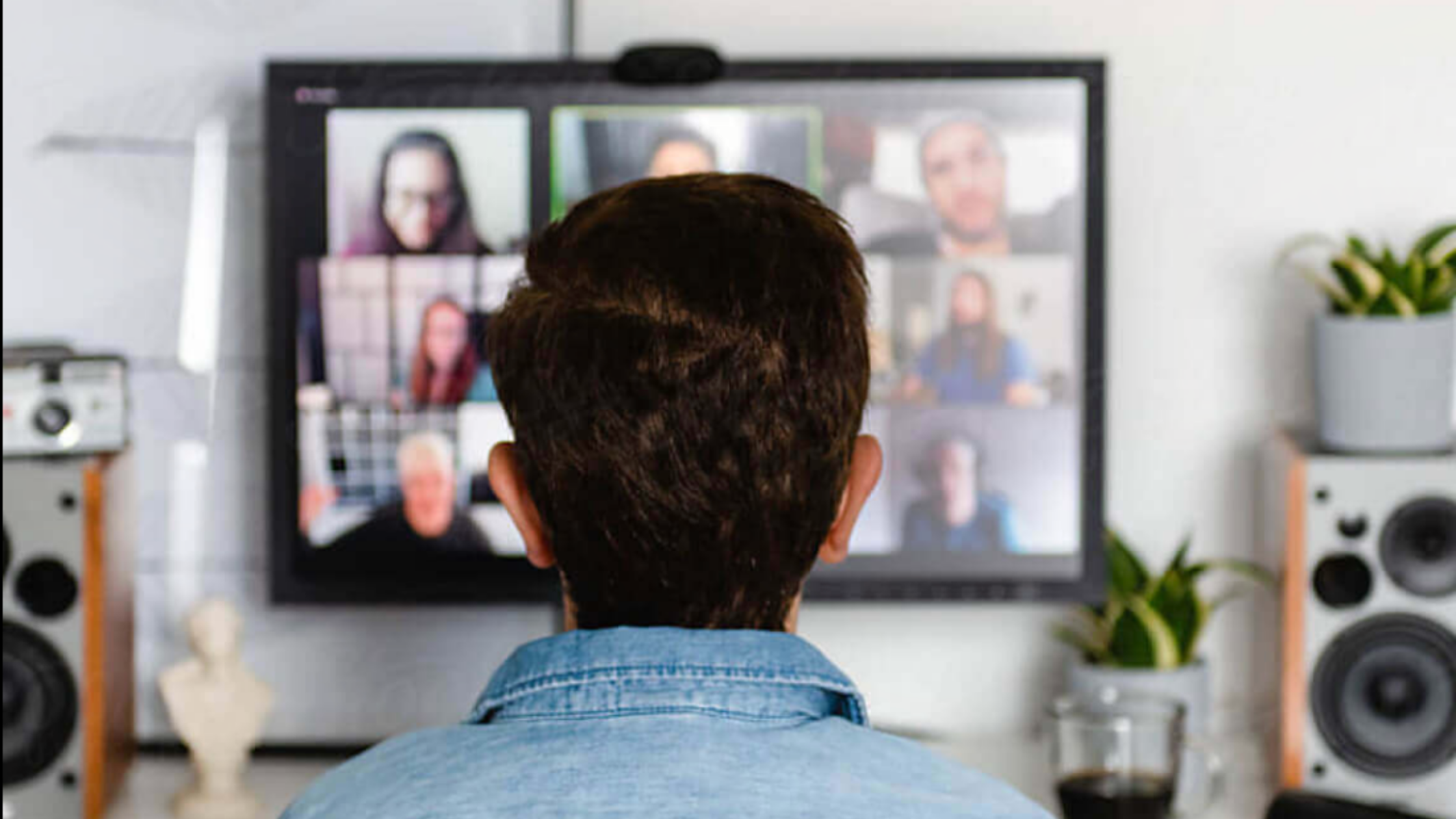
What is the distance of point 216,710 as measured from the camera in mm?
2176

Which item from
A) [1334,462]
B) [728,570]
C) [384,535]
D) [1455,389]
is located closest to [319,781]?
[728,570]

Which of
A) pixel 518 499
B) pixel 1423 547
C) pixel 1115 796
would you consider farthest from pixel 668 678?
pixel 1423 547

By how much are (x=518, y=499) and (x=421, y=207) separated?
127 centimetres

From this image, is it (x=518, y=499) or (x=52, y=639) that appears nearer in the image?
(x=518, y=499)

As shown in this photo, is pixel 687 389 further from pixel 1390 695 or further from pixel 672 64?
pixel 1390 695

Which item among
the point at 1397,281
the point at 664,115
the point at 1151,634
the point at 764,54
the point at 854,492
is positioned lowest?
the point at 1151,634

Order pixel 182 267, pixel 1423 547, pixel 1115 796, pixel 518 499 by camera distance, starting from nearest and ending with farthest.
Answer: pixel 518 499, pixel 1115 796, pixel 1423 547, pixel 182 267

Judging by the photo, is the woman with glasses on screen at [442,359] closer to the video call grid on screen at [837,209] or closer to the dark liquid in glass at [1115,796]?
the video call grid on screen at [837,209]

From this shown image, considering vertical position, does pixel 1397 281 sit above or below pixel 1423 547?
above

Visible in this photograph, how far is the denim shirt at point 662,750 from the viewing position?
0.79m

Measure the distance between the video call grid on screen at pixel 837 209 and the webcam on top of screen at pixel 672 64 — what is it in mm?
21

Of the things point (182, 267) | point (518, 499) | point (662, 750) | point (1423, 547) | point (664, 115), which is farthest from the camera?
point (182, 267)

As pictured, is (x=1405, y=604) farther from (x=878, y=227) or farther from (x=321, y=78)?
(x=321, y=78)

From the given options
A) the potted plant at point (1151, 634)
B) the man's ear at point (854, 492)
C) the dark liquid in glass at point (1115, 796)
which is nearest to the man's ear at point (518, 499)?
the man's ear at point (854, 492)
